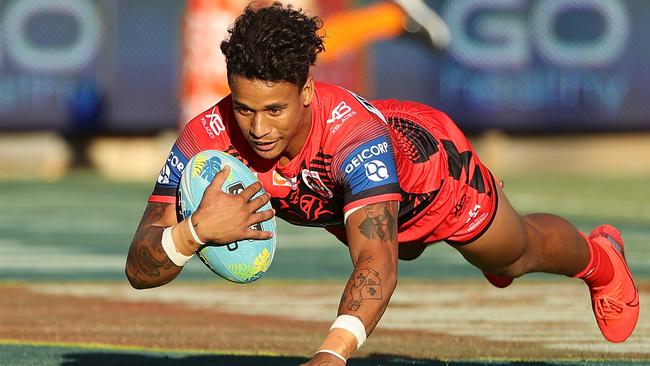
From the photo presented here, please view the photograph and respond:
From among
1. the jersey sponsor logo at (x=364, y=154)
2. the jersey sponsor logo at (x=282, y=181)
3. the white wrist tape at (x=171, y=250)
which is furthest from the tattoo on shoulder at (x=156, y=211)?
the jersey sponsor logo at (x=364, y=154)

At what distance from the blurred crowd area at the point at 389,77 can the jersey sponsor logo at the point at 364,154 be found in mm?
19310

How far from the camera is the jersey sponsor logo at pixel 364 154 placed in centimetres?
580

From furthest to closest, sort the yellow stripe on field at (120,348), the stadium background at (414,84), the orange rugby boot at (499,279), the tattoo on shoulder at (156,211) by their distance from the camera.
A: the stadium background at (414,84) < the yellow stripe on field at (120,348) < the orange rugby boot at (499,279) < the tattoo on shoulder at (156,211)

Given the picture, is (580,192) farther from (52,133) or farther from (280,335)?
(280,335)

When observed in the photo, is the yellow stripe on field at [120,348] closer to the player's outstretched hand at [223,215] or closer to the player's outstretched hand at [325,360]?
the player's outstretched hand at [223,215]

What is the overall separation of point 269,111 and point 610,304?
9.52 ft

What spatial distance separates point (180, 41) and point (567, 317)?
17412mm

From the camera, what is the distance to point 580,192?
22734 mm

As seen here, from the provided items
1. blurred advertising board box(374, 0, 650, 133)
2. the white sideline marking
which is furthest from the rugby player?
blurred advertising board box(374, 0, 650, 133)

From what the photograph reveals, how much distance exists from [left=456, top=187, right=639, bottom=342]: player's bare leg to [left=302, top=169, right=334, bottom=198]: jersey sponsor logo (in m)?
1.09

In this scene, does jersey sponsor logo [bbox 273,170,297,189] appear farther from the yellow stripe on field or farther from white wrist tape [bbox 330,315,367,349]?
the yellow stripe on field

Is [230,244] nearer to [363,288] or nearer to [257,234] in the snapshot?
[257,234]

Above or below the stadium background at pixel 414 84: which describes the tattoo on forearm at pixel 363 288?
above

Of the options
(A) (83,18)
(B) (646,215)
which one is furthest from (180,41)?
(B) (646,215)
